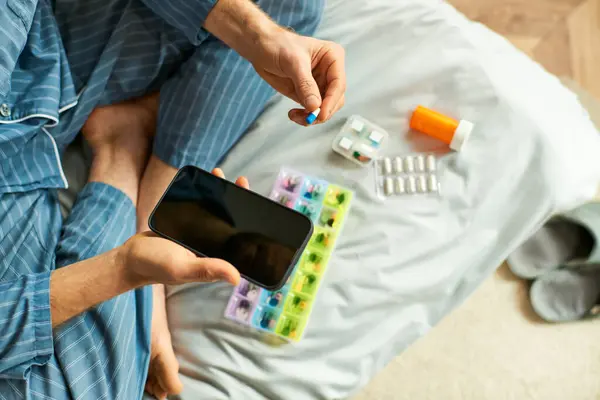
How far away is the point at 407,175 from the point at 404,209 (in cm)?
5

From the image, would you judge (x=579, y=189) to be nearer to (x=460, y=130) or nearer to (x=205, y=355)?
(x=460, y=130)

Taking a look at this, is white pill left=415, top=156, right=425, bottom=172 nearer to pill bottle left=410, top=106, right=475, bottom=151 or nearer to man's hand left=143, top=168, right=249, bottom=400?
pill bottle left=410, top=106, right=475, bottom=151

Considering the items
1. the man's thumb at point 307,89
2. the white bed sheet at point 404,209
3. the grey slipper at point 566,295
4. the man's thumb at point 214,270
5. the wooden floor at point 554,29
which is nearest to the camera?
the man's thumb at point 214,270

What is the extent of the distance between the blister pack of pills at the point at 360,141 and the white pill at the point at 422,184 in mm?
72

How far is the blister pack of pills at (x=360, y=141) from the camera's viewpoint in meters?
0.73

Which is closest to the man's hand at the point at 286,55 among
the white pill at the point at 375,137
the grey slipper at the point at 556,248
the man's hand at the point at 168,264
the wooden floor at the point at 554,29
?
the white pill at the point at 375,137

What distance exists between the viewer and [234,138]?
0.75 meters

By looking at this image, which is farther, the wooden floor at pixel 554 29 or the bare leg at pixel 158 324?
the wooden floor at pixel 554 29

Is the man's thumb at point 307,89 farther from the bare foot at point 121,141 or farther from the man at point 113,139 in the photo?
the bare foot at point 121,141

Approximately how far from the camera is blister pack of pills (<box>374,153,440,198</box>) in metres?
0.72

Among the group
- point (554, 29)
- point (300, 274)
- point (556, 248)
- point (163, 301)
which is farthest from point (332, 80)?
point (554, 29)

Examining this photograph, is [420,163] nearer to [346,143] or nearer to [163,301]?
[346,143]

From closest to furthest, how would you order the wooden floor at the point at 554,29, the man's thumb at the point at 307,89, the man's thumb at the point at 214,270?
the man's thumb at the point at 214,270 < the man's thumb at the point at 307,89 < the wooden floor at the point at 554,29

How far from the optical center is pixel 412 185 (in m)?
0.72
